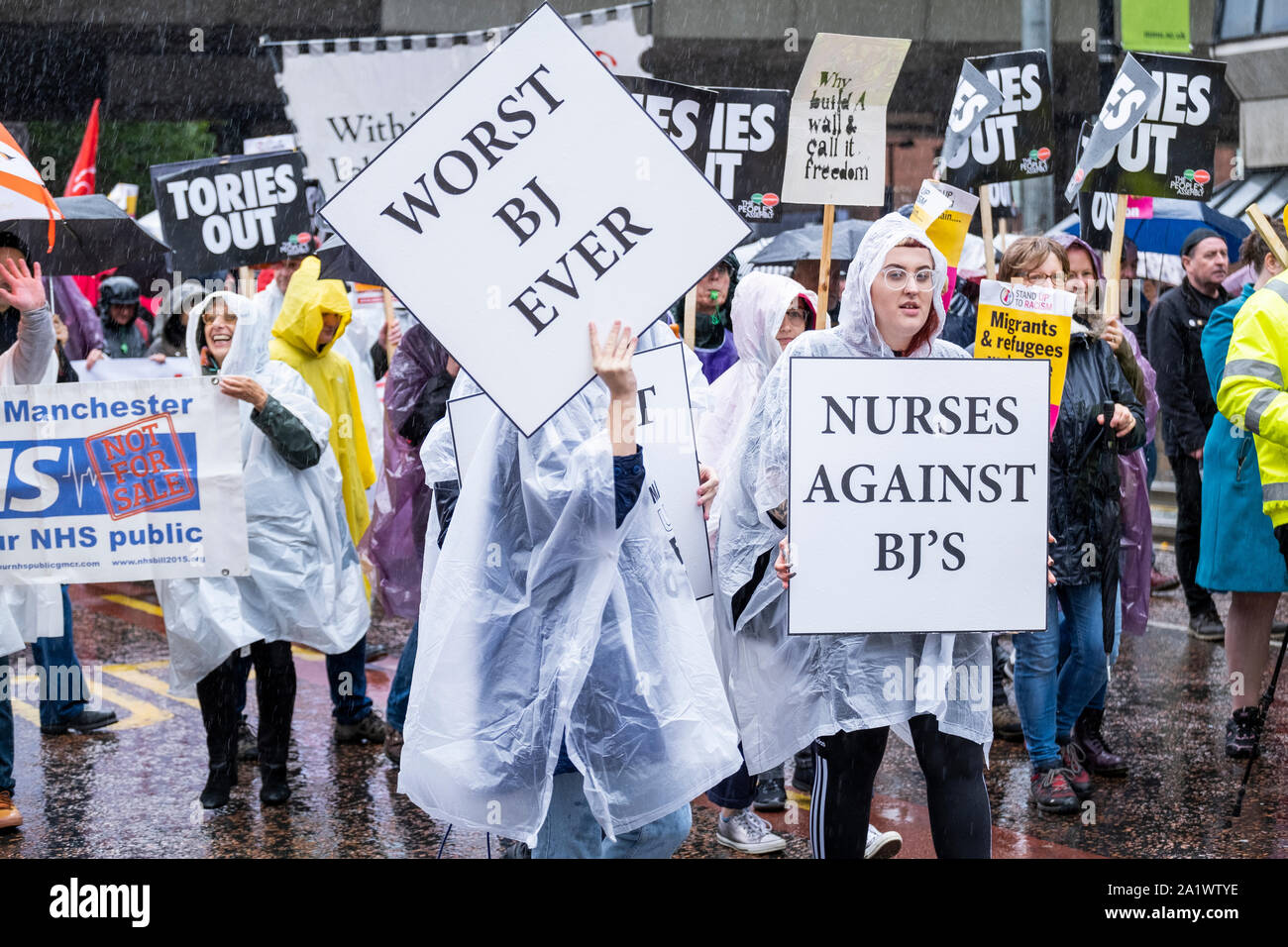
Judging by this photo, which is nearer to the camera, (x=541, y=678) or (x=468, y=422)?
(x=541, y=678)

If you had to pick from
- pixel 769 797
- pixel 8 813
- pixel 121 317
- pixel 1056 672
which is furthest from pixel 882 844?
pixel 121 317

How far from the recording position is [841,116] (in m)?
6.54

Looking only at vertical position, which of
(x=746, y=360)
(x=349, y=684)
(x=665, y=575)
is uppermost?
(x=746, y=360)

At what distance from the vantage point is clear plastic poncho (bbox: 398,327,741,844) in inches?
139

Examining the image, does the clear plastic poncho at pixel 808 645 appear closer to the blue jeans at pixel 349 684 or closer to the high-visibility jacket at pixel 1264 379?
the high-visibility jacket at pixel 1264 379

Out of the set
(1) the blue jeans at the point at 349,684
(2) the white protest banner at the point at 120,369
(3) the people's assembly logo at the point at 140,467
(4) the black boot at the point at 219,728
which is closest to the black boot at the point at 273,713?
(4) the black boot at the point at 219,728

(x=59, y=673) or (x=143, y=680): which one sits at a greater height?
(x=59, y=673)

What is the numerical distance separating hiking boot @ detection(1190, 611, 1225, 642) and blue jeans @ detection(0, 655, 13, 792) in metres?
5.80

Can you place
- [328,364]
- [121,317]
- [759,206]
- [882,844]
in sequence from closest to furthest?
[882,844]
[328,364]
[759,206]
[121,317]

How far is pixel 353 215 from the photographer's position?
3.49 metres

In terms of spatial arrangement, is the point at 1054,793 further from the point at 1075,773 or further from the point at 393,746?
the point at 393,746

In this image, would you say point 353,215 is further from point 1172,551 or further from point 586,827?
point 1172,551

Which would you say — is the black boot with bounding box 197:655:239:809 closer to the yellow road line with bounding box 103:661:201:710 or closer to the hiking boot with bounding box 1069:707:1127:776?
the yellow road line with bounding box 103:661:201:710

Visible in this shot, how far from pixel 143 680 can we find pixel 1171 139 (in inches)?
218
